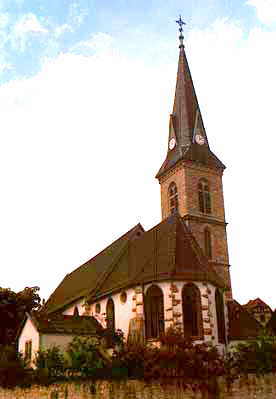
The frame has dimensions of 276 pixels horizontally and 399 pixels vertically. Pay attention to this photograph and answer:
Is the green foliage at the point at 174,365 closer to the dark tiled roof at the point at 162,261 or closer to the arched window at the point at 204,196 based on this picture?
the dark tiled roof at the point at 162,261

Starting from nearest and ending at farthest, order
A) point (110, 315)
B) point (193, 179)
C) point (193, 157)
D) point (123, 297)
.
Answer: point (123, 297) < point (110, 315) < point (193, 179) < point (193, 157)

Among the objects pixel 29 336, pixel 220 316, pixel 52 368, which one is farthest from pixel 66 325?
pixel 220 316

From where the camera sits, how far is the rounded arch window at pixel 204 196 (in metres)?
47.6

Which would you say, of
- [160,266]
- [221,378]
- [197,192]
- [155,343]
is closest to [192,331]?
[155,343]

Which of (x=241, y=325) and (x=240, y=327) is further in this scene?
(x=241, y=325)

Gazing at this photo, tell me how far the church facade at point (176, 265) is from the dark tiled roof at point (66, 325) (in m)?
1.29

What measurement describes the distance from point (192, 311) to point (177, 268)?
8.66 feet

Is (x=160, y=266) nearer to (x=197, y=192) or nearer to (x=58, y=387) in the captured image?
(x=58, y=387)

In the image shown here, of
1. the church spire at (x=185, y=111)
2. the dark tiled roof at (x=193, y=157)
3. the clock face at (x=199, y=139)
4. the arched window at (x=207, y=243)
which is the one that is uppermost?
the church spire at (x=185, y=111)

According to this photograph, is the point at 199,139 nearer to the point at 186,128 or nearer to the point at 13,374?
the point at 186,128

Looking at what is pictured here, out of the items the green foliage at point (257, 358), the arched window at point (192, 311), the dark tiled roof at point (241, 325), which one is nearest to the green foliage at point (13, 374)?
the green foliage at point (257, 358)

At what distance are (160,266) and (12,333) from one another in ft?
45.5

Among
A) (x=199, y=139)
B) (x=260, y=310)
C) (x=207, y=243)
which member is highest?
→ (x=199, y=139)

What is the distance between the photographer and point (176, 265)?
31938mm
